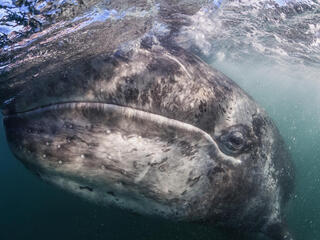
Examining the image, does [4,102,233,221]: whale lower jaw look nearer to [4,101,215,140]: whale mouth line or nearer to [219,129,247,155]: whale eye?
[4,101,215,140]: whale mouth line

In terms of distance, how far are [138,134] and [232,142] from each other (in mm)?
1716

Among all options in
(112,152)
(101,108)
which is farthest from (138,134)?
(101,108)

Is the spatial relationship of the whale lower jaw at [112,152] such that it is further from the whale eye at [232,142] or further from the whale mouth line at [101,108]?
the whale eye at [232,142]

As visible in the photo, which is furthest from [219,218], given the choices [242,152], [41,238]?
[41,238]

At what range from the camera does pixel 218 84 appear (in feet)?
13.6

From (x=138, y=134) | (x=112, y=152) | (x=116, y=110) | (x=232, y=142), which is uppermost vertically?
(x=116, y=110)

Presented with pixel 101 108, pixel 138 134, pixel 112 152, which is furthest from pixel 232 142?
pixel 101 108

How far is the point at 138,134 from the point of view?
2945mm

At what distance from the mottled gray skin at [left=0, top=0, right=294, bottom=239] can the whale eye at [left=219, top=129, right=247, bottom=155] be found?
16 mm

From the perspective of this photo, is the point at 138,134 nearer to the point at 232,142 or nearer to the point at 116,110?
the point at 116,110

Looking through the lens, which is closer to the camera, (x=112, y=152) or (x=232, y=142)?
(x=112, y=152)

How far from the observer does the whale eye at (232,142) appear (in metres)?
3.82

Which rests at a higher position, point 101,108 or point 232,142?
point 101,108

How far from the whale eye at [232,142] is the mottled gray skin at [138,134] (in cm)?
2
